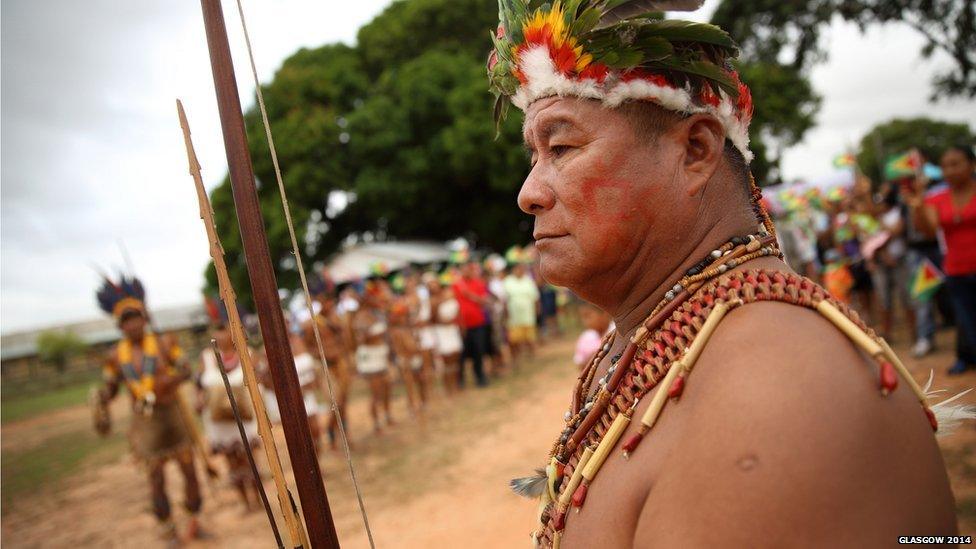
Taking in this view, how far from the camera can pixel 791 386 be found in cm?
95

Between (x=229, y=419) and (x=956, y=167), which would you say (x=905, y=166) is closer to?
(x=956, y=167)

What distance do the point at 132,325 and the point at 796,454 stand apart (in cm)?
694

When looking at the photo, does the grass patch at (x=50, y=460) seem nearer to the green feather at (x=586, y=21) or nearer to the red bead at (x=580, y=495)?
the red bead at (x=580, y=495)

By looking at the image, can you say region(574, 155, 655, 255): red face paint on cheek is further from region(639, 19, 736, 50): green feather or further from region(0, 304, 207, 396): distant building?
region(0, 304, 207, 396): distant building

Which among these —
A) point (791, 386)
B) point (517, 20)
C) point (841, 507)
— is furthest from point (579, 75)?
point (841, 507)

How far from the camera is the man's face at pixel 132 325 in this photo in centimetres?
647

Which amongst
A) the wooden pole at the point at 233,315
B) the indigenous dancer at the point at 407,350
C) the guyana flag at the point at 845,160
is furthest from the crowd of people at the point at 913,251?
the wooden pole at the point at 233,315

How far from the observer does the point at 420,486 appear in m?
7.19

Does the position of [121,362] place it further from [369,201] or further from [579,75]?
[369,201]

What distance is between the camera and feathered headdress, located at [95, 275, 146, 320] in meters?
6.60

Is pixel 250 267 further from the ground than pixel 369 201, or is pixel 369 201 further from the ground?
pixel 369 201

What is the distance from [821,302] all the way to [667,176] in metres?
0.43

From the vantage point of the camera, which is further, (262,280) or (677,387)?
(262,280)

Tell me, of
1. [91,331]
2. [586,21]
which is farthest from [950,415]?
[91,331]
